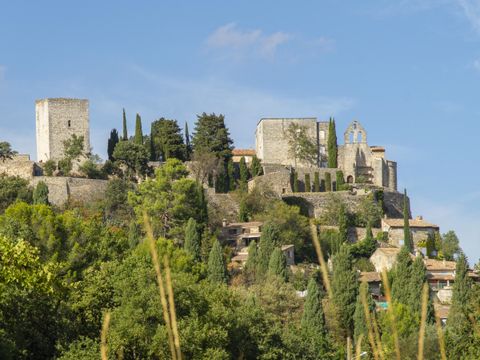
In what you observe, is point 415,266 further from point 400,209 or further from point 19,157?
point 19,157

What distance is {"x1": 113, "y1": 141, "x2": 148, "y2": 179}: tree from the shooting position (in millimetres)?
68625

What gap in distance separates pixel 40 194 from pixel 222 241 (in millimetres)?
10435

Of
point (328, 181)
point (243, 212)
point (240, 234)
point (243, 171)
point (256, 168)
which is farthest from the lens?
point (328, 181)

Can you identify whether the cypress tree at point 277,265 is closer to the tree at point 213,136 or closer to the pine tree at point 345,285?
the pine tree at point 345,285

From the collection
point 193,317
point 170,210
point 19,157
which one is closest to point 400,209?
point 170,210

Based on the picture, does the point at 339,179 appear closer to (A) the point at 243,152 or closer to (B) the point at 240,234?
(A) the point at 243,152

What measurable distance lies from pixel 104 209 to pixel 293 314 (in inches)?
692

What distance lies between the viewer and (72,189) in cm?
6556

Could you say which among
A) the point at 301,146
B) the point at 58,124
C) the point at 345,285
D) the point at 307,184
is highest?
the point at 58,124

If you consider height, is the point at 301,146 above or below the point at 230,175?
above

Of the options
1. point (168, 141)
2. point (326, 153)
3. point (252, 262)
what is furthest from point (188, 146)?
point (252, 262)

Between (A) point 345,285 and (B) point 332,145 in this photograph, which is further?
(B) point 332,145

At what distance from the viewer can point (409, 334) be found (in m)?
44.1

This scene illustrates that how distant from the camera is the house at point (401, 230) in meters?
67.4
